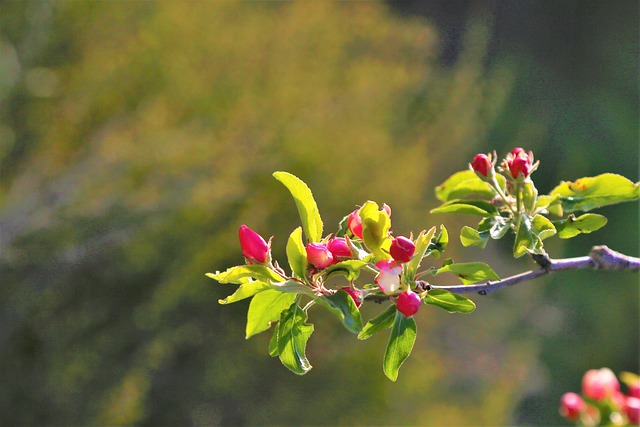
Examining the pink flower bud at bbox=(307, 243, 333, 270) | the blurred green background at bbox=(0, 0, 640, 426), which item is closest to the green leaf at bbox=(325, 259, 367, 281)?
the pink flower bud at bbox=(307, 243, 333, 270)

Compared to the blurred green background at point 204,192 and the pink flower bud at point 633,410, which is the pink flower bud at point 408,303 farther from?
the blurred green background at point 204,192

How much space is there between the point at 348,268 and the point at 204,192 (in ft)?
4.12

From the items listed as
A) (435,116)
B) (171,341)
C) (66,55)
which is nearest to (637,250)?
(435,116)

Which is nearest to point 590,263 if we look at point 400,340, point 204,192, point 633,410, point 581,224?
point 581,224

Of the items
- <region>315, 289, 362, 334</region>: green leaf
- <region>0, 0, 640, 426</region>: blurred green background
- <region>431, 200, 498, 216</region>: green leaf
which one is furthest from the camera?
<region>0, 0, 640, 426</region>: blurred green background

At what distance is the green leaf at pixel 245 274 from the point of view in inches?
14.7

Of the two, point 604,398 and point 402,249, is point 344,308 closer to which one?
point 402,249

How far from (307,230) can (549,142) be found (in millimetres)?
3305

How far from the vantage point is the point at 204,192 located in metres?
1.62

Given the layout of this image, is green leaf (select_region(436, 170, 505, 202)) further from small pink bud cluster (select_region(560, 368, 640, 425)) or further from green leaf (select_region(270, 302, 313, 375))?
small pink bud cluster (select_region(560, 368, 640, 425))

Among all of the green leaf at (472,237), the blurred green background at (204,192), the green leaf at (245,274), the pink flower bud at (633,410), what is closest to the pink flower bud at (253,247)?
the green leaf at (245,274)

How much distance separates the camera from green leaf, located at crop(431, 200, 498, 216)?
0.47 metres

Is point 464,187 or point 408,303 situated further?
point 464,187

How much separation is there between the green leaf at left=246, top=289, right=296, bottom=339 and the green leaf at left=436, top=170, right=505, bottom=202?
143mm
